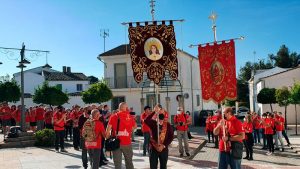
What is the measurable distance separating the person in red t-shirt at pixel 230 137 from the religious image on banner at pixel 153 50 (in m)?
3.21

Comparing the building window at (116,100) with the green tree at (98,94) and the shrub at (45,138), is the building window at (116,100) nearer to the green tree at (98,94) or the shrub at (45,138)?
the green tree at (98,94)

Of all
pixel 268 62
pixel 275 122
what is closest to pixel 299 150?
pixel 275 122

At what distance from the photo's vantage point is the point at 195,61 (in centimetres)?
4188

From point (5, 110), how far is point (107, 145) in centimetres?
1420

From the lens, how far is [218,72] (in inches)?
428

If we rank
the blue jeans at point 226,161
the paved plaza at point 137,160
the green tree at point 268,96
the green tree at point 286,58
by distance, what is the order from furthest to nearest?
1. the green tree at point 286,58
2. the green tree at point 268,96
3. the paved plaza at point 137,160
4. the blue jeans at point 226,161

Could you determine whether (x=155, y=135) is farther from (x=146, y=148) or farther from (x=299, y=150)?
(x=299, y=150)

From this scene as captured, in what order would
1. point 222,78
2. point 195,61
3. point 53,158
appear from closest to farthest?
point 222,78 → point 53,158 → point 195,61

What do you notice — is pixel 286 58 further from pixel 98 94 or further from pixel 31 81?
pixel 98 94

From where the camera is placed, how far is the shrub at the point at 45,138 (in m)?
17.6

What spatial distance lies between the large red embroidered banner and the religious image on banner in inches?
40.3

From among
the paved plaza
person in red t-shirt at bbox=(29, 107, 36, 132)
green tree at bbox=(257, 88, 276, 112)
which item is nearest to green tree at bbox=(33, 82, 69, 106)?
person in red t-shirt at bbox=(29, 107, 36, 132)

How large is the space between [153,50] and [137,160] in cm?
398

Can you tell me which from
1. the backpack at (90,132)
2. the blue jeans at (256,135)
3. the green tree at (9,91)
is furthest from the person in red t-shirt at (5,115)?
the blue jeans at (256,135)
